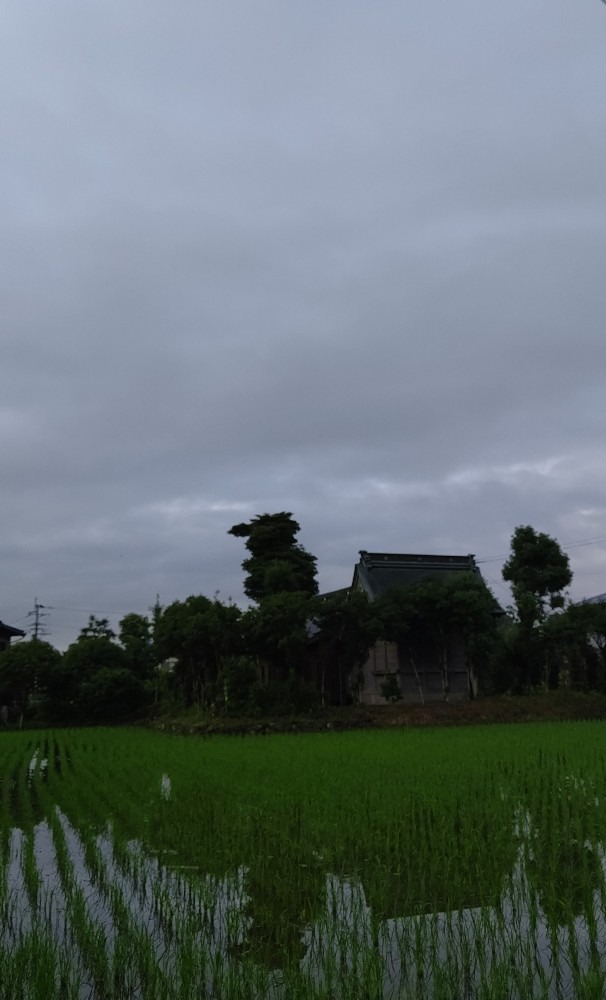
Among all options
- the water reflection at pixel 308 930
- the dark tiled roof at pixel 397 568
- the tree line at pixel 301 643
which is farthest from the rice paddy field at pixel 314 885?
the dark tiled roof at pixel 397 568

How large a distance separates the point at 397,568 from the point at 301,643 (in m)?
5.81

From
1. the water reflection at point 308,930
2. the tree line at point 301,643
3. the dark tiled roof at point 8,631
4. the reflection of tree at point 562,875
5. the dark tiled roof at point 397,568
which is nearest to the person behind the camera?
the water reflection at point 308,930

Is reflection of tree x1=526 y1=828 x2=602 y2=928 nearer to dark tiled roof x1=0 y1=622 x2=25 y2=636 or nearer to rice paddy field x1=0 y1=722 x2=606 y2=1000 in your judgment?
rice paddy field x1=0 y1=722 x2=606 y2=1000

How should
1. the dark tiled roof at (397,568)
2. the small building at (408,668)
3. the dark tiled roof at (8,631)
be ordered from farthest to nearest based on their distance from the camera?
1. the dark tiled roof at (8,631)
2. the dark tiled roof at (397,568)
3. the small building at (408,668)

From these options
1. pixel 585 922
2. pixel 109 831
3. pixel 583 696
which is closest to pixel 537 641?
pixel 583 696

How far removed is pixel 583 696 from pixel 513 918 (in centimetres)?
1860

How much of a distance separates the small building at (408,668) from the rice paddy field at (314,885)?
12730mm

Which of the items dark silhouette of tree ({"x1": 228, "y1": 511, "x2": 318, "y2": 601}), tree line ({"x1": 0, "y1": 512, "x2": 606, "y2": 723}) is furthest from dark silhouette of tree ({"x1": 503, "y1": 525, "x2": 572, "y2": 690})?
dark silhouette of tree ({"x1": 228, "y1": 511, "x2": 318, "y2": 601})

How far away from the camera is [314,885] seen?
4.73 meters

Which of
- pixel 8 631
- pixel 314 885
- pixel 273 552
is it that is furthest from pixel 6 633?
pixel 314 885

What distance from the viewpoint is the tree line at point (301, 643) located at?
813 inches

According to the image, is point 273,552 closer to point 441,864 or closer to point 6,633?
point 6,633

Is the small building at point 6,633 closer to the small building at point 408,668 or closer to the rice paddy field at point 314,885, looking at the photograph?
the small building at point 408,668

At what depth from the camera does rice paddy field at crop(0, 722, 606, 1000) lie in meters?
3.38
